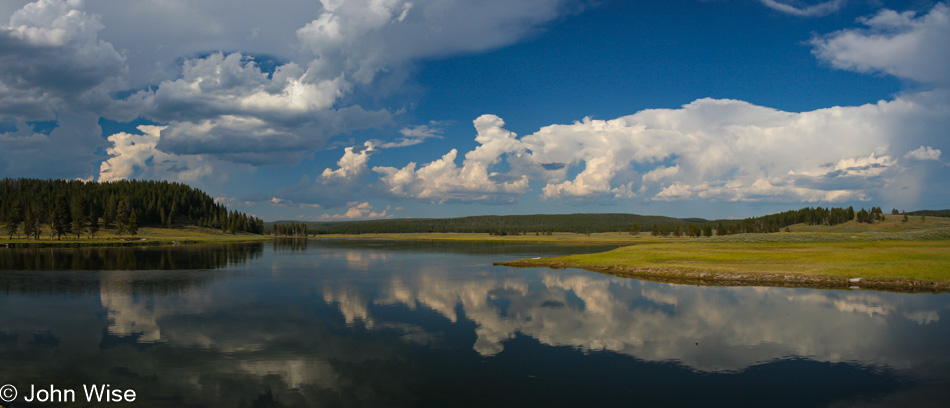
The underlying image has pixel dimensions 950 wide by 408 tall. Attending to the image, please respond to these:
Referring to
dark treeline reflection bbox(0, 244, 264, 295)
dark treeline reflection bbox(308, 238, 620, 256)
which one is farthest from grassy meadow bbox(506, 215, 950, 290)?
dark treeline reflection bbox(0, 244, 264, 295)

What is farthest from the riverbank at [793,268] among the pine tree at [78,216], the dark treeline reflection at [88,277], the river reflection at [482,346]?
the pine tree at [78,216]

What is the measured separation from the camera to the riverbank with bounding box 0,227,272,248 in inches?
4186

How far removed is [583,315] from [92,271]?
5400 cm

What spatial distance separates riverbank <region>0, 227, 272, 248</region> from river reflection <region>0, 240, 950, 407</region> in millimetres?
88319

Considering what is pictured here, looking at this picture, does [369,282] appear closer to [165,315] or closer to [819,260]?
[165,315]

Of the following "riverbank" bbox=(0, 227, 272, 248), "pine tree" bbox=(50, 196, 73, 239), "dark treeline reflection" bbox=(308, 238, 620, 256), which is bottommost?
"dark treeline reflection" bbox=(308, 238, 620, 256)

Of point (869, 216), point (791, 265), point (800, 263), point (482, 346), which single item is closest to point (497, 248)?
point (800, 263)

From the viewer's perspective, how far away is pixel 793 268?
4747 cm

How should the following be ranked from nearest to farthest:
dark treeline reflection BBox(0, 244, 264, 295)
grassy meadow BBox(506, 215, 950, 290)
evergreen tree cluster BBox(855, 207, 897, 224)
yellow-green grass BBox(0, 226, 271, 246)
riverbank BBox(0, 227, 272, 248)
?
dark treeline reflection BBox(0, 244, 264, 295) → grassy meadow BBox(506, 215, 950, 290) → riverbank BBox(0, 227, 272, 248) → yellow-green grass BBox(0, 226, 271, 246) → evergreen tree cluster BBox(855, 207, 897, 224)

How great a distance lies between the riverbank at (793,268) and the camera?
40.2 m

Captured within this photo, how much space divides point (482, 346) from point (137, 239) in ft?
489

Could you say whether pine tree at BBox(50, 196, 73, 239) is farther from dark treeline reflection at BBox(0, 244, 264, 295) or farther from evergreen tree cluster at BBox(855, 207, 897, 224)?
evergreen tree cluster at BBox(855, 207, 897, 224)

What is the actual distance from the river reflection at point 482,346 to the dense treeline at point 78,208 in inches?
4517

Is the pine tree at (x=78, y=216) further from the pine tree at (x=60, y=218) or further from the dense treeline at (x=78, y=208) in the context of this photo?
the pine tree at (x=60, y=218)
